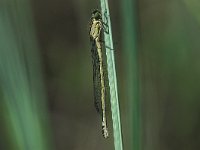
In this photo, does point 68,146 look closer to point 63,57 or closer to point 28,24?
point 63,57

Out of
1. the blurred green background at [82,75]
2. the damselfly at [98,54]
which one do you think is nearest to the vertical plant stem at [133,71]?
the blurred green background at [82,75]

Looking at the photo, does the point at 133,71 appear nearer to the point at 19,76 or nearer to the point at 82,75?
the point at 19,76

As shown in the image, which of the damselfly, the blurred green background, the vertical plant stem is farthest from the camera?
the damselfly

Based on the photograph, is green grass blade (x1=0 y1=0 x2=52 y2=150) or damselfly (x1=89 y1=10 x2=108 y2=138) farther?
damselfly (x1=89 y1=10 x2=108 y2=138)

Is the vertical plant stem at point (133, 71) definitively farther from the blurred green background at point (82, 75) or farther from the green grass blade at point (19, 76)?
the green grass blade at point (19, 76)

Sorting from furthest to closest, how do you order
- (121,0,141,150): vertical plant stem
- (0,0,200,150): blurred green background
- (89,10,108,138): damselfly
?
(89,10,108,138): damselfly → (0,0,200,150): blurred green background → (121,0,141,150): vertical plant stem

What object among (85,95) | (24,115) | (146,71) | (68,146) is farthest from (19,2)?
(68,146)

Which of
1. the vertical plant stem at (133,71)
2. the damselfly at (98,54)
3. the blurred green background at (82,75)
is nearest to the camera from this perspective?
the vertical plant stem at (133,71)

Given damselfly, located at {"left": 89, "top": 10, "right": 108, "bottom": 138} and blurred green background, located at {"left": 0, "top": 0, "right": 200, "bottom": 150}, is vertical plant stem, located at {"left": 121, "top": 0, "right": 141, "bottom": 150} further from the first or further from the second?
damselfly, located at {"left": 89, "top": 10, "right": 108, "bottom": 138}

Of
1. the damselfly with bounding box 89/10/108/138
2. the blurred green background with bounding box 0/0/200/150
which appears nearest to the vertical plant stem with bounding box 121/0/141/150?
the blurred green background with bounding box 0/0/200/150
